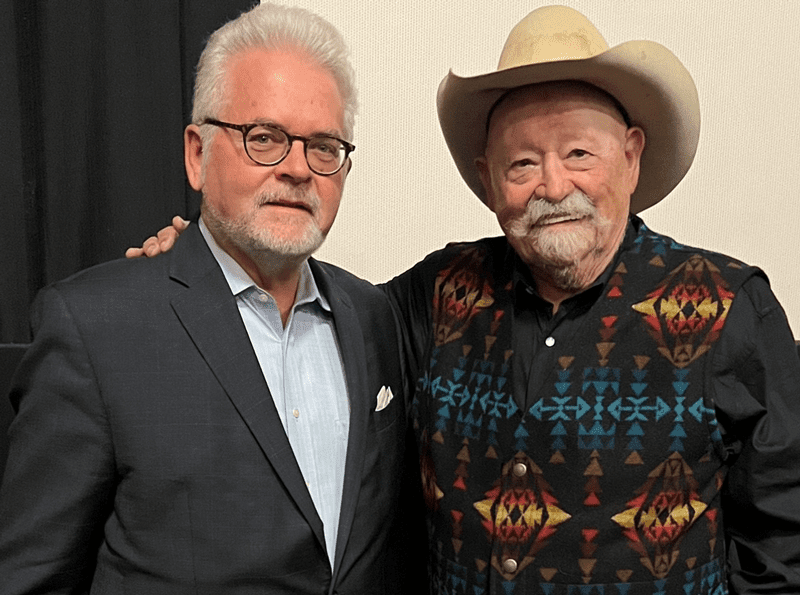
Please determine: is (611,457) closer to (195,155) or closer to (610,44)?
(195,155)

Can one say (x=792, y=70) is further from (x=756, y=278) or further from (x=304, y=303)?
(x=304, y=303)

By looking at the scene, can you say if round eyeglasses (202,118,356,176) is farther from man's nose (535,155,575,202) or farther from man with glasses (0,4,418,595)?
man's nose (535,155,575,202)

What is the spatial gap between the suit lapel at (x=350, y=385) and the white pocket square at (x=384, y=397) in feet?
0.13

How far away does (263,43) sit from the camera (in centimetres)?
126

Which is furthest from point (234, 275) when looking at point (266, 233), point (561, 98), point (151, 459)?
point (561, 98)

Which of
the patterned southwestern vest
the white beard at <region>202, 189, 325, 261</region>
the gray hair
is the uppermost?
the gray hair

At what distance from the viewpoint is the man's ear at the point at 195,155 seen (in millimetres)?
1300

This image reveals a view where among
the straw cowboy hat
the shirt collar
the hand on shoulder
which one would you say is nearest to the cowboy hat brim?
the straw cowboy hat

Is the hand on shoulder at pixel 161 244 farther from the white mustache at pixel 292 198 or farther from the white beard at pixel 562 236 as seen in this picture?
the white beard at pixel 562 236

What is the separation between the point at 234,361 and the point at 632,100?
2.73ft

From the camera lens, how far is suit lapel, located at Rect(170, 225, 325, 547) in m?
1.17

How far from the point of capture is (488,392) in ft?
4.46

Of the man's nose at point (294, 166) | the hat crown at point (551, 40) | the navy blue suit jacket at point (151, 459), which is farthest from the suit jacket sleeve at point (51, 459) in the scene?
the hat crown at point (551, 40)

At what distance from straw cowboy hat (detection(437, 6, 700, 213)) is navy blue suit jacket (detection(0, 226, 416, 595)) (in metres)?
0.59
